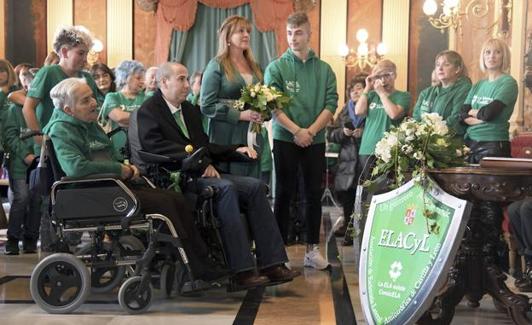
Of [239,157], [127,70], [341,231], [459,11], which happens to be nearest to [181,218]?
[239,157]

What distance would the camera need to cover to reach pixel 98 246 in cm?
337

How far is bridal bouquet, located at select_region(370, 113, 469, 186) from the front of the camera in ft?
9.26

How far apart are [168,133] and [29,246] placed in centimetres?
191

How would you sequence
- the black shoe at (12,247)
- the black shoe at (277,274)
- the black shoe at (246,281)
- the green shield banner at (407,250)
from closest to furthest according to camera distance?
the green shield banner at (407,250) → the black shoe at (246,281) → the black shoe at (277,274) → the black shoe at (12,247)

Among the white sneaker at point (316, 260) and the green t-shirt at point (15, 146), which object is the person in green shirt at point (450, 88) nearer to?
the white sneaker at point (316, 260)

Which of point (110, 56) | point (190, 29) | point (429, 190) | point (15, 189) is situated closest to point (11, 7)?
point (110, 56)

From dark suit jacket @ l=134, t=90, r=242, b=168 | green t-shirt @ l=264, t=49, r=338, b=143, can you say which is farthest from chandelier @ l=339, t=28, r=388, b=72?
dark suit jacket @ l=134, t=90, r=242, b=168

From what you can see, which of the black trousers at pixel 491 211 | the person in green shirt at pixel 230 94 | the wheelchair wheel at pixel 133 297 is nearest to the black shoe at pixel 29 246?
the person in green shirt at pixel 230 94

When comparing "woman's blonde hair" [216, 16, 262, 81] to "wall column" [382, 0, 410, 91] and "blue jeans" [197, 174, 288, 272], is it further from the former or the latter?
"wall column" [382, 0, 410, 91]

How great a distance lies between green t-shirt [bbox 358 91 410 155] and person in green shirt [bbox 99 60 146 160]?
1.55 m

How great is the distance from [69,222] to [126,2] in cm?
943

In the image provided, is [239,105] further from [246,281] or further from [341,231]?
[341,231]


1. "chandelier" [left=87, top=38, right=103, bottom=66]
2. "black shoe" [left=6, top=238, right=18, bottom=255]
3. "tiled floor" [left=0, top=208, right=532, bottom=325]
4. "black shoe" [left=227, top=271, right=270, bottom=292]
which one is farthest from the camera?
"chandelier" [left=87, top=38, right=103, bottom=66]

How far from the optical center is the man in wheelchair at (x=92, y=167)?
3311 millimetres
